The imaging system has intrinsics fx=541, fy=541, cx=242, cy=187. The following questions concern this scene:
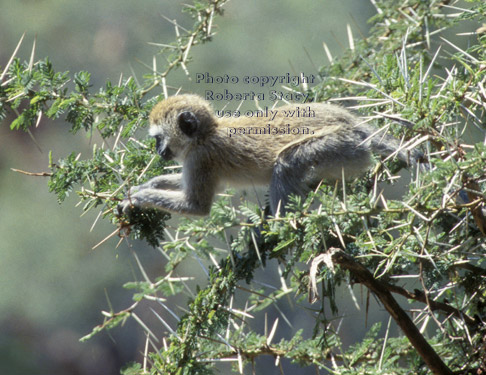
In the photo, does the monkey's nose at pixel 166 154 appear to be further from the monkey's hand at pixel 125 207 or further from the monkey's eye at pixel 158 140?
the monkey's hand at pixel 125 207

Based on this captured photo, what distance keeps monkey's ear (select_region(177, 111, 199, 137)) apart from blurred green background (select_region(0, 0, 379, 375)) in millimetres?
4297

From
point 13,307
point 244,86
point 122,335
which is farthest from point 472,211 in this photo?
point 13,307

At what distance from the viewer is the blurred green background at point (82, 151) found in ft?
26.7

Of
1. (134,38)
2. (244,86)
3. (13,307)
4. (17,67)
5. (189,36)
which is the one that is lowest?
(13,307)

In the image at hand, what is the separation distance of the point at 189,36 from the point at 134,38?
5992 millimetres

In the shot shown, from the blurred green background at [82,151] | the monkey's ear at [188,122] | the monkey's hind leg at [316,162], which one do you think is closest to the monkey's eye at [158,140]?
the monkey's ear at [188,122]

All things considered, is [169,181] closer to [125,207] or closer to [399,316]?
[125,207]

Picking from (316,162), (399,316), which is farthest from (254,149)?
(399,316)

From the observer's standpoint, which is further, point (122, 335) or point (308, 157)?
point (122, 335)

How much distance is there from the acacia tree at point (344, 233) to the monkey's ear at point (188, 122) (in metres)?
0.51

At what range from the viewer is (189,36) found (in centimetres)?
313

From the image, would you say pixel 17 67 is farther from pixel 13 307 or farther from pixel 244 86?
pixel 13 307

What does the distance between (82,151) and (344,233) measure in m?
6.94

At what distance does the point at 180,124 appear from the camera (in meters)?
3.54
